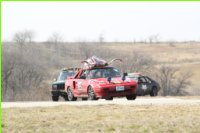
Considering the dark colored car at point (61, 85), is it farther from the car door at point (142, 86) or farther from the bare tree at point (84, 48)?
the bare tree at point (84, 48)

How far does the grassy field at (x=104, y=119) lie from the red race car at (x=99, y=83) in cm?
508

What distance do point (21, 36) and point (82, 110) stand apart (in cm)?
7424

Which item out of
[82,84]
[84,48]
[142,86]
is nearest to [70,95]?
[82,84]

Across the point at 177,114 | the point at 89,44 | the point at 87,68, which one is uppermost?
the point at 89,44

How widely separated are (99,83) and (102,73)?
1083 millimetres

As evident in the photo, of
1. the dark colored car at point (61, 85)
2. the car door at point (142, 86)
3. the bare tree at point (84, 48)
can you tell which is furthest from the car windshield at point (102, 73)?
the bare tree at point (84, 48)

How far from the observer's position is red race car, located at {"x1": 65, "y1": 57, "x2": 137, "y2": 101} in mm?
24250

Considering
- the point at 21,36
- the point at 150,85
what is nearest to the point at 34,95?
the point at 150,85

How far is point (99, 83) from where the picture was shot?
79.8ft

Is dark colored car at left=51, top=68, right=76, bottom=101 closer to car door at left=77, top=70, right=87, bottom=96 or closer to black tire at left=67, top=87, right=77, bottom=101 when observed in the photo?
black tire at left=67, top=87, right=77, bottom=101

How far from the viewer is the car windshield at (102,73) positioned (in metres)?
25.2

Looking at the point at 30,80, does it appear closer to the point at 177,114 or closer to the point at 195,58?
the point at 177,114

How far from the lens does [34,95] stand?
114 ft

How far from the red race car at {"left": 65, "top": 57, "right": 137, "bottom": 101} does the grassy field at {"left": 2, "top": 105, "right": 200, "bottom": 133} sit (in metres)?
5.08
